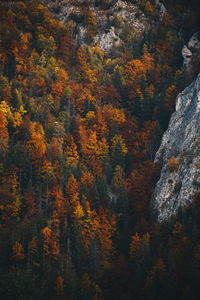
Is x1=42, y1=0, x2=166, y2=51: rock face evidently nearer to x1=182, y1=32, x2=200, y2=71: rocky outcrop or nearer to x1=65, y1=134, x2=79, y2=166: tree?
x1=182, y1=32, x2=200, y2=71: rocky outcrop

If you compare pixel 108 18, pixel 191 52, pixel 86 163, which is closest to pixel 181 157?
pixel 86 163

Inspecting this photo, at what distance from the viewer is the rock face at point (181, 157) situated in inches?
2901

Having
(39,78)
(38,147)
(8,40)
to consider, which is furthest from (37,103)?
(8,40)

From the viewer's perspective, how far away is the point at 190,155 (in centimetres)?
7756

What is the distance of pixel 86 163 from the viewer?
89.3 meters

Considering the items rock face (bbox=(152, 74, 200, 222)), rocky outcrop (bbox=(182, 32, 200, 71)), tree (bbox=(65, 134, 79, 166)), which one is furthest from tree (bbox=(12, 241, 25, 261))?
rocky outcrop (bbox=(182, 32, 200, 71))

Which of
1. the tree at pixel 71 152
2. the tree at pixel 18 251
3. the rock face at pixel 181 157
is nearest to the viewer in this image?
the tree at pixel 18 251

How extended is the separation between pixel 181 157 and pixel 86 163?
21786 mm

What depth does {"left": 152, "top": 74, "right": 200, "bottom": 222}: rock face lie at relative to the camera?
73688 mm

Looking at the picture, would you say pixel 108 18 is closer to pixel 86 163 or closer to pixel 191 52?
pixel 191 52

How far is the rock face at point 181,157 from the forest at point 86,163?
2.64 m

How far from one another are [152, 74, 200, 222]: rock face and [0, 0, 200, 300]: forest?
8.65 feet

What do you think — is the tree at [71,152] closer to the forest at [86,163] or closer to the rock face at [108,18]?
the forest at [86,163]

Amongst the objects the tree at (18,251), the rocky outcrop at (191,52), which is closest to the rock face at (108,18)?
the rocky outcrop at (191,52)
